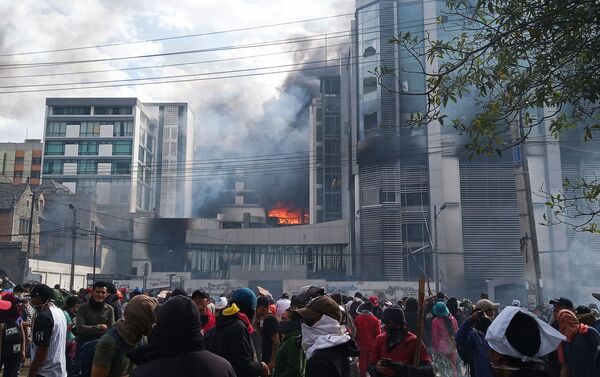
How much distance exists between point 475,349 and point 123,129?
78.8 metres

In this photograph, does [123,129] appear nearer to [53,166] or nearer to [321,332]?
[53,166]

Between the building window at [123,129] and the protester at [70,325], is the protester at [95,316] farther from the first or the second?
the building window at [123,129]

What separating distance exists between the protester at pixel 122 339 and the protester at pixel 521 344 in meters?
2.32

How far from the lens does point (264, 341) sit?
6.54 metres

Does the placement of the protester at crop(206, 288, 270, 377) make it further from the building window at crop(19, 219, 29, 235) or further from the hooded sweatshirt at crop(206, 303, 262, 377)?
the building window at crop(19, 219, 29, 235)

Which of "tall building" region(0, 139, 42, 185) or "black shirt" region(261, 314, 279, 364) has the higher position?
"tall building" region(0, 139, 42, 185)

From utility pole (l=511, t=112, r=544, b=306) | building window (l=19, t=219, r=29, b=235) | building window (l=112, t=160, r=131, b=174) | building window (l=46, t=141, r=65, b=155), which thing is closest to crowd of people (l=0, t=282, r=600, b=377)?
utility pole (l=511, t=112, r=544, b=306)

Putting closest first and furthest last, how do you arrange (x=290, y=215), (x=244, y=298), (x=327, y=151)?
(x=244, y=298)
(x=327, y=151)
(x=290, y=215)

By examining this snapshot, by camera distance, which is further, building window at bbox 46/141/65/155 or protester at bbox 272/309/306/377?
building window at bbox 46/141/65/155

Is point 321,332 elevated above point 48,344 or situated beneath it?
elevated above

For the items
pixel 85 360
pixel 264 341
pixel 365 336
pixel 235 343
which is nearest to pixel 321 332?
pixel 235 343

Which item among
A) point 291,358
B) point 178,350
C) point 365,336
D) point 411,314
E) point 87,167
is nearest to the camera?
point 178,350

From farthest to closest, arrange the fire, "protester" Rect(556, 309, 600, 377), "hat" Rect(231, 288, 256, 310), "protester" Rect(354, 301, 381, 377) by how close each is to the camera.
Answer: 1. the fire
2. "protester" Rect(354, 301, 381, 377)
3. "protester" Rect(556, 309, 600, 377)
4. "hat" Rect(231, 288, 256, 310)

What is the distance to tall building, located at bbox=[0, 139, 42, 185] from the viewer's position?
8456cm
